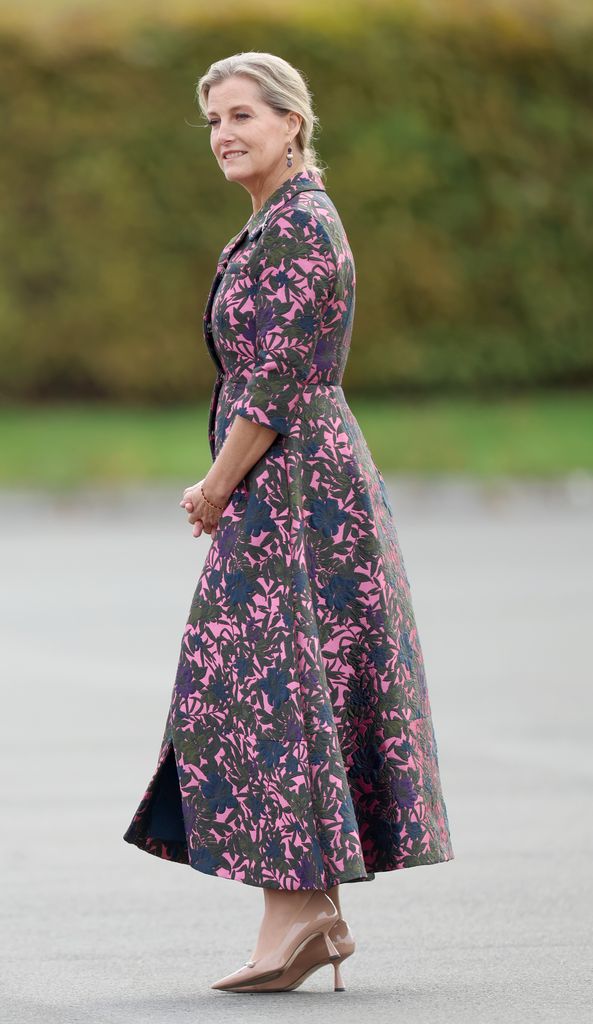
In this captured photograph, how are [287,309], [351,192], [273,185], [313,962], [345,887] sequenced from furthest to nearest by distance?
1. [351,192]
2. [345,887]
3. [273,185]
4. [313,962]
5. [287,309]

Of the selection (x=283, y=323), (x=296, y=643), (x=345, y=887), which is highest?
(x=283, y=323)

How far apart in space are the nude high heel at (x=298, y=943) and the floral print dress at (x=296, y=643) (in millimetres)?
141

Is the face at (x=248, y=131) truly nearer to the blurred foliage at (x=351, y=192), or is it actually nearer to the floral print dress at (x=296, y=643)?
the floral print dress at (x=296, y=643)

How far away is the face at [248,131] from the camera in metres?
4.32

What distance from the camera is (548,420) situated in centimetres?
2016

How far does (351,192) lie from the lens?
20.3m

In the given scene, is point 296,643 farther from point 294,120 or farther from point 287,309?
point 294,120

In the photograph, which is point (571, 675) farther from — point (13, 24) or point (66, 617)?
point (13, 24)

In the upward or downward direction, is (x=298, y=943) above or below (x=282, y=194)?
below

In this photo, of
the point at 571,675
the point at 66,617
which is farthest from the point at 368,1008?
the point at 66,617

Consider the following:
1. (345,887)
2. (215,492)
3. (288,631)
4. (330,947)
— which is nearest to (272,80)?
(215,492)

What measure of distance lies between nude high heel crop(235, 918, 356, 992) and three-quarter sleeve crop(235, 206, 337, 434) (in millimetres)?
1064

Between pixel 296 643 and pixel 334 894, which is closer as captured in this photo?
pixel 296 643

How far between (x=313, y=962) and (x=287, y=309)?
1356mm
